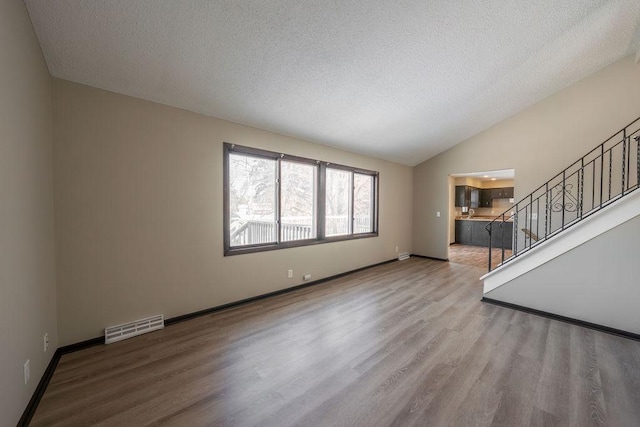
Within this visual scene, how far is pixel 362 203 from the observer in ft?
19.1

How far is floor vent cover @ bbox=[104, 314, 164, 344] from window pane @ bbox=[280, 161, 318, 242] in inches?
76.2

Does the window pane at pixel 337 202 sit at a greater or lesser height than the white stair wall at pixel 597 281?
greater

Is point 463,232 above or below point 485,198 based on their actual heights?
below

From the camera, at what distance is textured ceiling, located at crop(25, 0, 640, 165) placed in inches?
79.1

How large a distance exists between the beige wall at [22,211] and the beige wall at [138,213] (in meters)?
0.17

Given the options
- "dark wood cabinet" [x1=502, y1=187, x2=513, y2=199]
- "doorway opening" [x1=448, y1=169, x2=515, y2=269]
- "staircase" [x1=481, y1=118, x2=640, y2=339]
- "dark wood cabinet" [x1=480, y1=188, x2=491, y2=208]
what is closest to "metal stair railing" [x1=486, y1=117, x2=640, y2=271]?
"staircase" [x1=481, y1=118, x2=640, y2=339]

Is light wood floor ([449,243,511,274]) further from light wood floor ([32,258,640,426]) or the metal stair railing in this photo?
light wood floor ([32,258,640,426])

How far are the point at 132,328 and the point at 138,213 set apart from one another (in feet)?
4.00

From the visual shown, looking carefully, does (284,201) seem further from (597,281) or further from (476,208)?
(476,208)

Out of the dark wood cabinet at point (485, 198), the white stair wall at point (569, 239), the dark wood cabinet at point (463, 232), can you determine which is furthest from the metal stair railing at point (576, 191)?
the dark wood cabinet at point (485, 198)

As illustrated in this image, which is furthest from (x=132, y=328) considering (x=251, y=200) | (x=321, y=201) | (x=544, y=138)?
(x=544, y=138)

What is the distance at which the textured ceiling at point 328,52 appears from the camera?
201 centimetres

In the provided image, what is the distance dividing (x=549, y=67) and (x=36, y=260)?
21.0 ft

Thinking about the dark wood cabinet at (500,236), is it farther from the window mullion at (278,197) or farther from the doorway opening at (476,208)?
the window mullion at (278,197)
